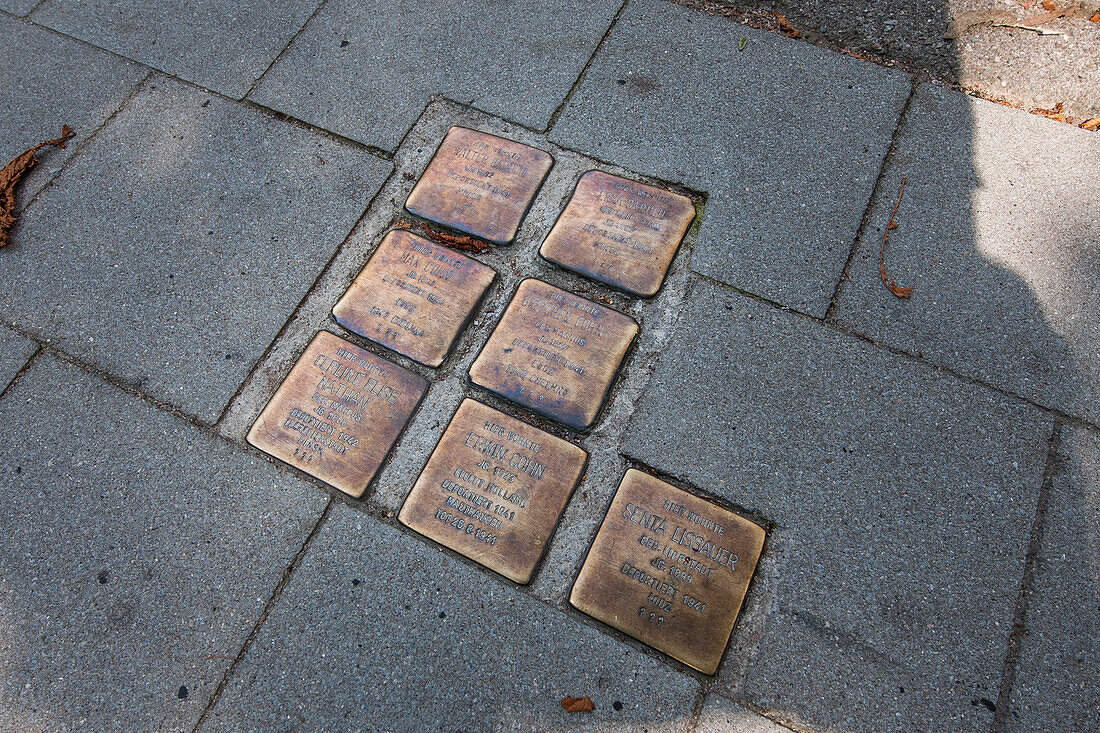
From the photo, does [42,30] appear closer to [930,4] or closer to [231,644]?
[231,644]

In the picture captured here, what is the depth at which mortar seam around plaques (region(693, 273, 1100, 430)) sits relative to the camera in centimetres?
203

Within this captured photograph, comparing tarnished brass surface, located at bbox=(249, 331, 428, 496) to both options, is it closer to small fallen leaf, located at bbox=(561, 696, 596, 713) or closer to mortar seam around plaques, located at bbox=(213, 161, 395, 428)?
mortar seam around plaques, located at bbox=(213, 161, 395, 428)

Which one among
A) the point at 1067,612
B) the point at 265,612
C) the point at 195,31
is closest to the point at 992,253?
the point at 1067,612

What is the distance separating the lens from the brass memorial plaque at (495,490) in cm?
187

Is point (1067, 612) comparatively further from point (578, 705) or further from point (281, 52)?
point (281, 52)

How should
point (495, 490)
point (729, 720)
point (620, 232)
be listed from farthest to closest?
point (620, 232)
point (495, 490)
point (729, 720)

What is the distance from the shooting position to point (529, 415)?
205 cm

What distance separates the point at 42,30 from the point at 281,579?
2.86m

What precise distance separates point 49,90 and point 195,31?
0.66m

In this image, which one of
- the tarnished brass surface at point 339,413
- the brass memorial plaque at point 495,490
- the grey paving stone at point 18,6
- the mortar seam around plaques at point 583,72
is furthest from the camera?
the grey paving stone at point 18,6

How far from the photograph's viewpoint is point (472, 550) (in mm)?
1870

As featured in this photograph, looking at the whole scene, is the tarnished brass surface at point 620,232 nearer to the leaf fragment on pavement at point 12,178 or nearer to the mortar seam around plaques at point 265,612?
the mortar seam around plaques at point 265,612

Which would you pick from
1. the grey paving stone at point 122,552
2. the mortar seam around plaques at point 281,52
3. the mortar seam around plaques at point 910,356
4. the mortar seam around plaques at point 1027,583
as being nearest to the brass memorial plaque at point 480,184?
the mortar seam around plaques at point 910,356

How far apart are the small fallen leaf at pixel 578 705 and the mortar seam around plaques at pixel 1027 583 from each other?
108cm
